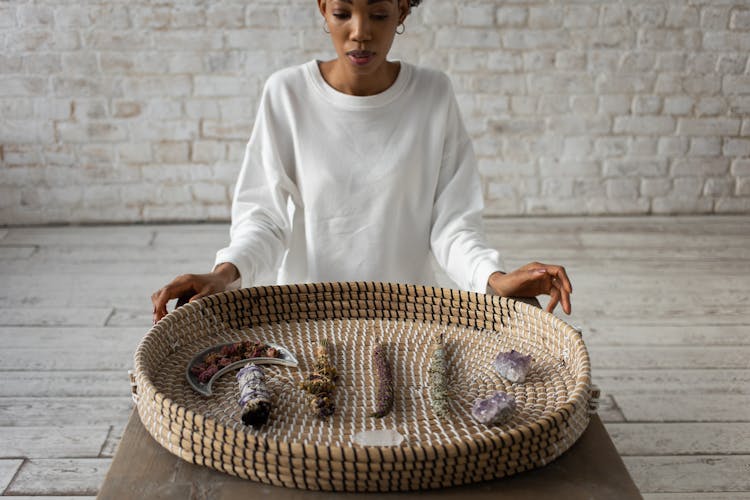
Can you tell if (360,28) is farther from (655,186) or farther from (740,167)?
(740,167)

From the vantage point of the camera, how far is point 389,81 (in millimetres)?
1459

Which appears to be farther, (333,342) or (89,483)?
Result: (89,483)

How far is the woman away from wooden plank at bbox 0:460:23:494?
0.85m

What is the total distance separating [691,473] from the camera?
1791 mm

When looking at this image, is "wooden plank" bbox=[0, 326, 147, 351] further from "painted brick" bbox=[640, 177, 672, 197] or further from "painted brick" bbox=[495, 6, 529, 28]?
"painted brick" bbox=[640, 177, 672, 197]

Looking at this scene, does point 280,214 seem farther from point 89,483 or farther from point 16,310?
point 16,310

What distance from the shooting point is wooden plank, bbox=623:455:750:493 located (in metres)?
1.74

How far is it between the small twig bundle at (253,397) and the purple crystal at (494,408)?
22cm

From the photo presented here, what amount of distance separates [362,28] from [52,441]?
1294 mm

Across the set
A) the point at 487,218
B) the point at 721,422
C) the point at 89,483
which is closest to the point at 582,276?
the point at 487,218

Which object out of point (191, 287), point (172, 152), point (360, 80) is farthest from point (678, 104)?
point (191, 287)

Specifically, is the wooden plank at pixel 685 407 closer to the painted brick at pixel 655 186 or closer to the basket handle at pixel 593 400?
the basket handle at pixel 593 400

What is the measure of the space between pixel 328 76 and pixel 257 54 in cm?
208

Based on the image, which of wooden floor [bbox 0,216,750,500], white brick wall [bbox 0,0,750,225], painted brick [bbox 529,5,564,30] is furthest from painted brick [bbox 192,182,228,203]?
painted brick [bbox 529,5,564,30]
